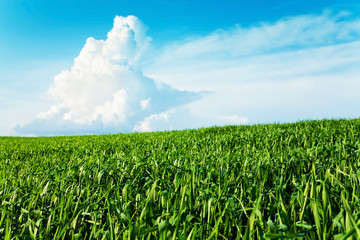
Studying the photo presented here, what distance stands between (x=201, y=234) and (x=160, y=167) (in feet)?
6.95

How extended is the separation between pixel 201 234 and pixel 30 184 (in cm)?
284

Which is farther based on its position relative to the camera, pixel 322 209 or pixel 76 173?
pixel 76 173

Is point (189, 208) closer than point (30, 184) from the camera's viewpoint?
Yes

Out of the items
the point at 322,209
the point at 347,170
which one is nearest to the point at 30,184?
the point at 322,209

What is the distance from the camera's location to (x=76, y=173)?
387 cm

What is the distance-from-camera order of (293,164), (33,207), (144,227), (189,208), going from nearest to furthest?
(144,227) → (189,208) → (33,207) → (293,164)

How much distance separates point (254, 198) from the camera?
2.39 m

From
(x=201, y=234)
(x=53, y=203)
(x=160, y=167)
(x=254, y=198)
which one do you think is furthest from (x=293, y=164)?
(x=53, y=203)

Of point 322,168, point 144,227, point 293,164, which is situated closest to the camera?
point 144,227

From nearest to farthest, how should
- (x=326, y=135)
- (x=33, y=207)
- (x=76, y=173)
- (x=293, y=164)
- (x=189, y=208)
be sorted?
1. (x=189, y=208)
2. (x=33, y=207)
3. (x=293, y=164)
4. (x=76, y=173)
5. (x=326, y=135)

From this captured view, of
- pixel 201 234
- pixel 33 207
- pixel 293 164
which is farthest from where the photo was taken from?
pixel 293 164

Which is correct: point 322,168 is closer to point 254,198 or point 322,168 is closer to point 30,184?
point 254,198

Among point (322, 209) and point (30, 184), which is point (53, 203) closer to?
point (30, 184)

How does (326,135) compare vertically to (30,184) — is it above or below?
above
